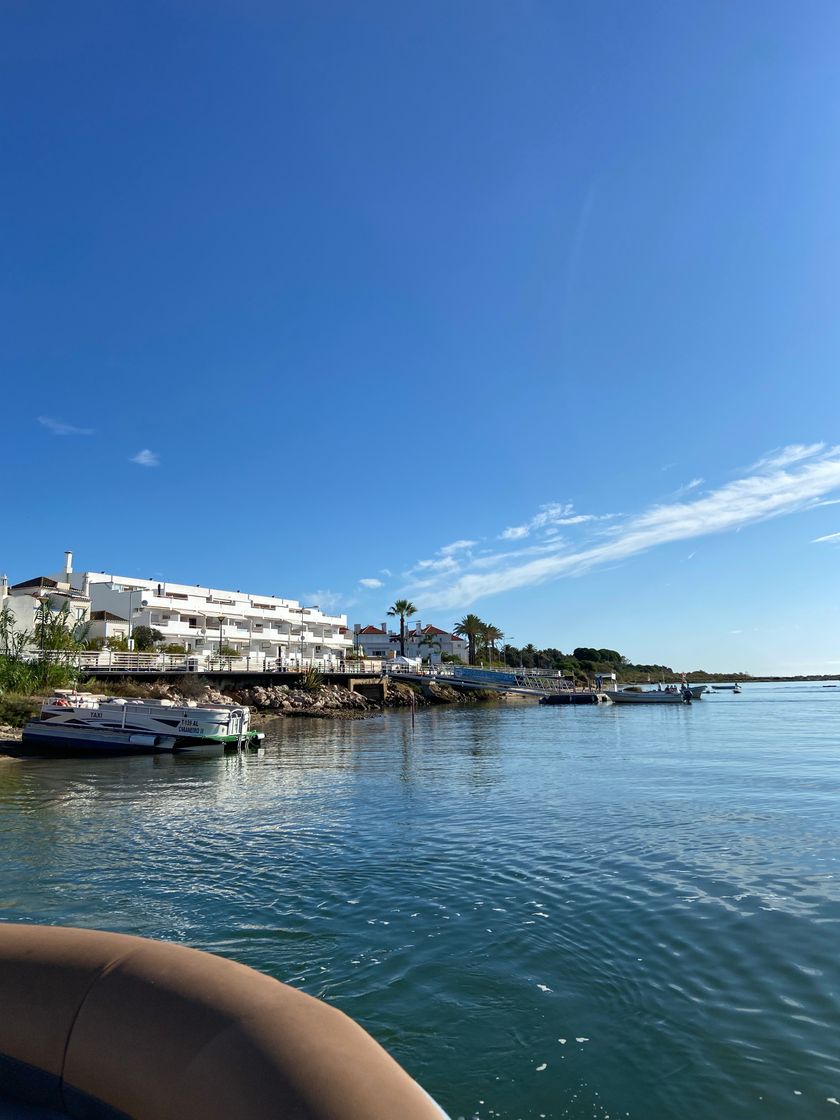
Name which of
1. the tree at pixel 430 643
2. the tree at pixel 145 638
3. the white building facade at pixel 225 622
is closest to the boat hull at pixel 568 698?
the white building facade at pixel 225 622

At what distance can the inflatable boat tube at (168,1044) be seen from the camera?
2.50 metres

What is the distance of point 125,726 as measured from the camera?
31.7m

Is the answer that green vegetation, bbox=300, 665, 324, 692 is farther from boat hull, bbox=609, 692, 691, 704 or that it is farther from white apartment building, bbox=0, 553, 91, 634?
boat hull, bbox=609, 692, 691, 704

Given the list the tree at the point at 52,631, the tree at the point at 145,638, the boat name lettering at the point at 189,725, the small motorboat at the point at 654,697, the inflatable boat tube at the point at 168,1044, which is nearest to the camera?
the inflatable boat tube at the point at 168,1044

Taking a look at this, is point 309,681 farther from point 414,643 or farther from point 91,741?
point 414,643

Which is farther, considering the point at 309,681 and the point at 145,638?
the point at 145,638

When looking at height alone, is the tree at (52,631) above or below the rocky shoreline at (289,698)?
above

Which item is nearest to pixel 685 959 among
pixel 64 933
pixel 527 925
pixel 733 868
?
pixel 527 925

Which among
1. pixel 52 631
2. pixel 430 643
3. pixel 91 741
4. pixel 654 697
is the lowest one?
pixel 91 741

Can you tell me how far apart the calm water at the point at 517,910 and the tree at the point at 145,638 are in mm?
43464

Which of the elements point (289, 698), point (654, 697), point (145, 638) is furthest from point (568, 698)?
point (145, 638)

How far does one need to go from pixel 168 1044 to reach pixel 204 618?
7760 cm

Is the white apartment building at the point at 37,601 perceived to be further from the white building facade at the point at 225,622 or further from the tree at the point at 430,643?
the tree at the point at 430,643

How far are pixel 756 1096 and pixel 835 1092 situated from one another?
624 millimetres
